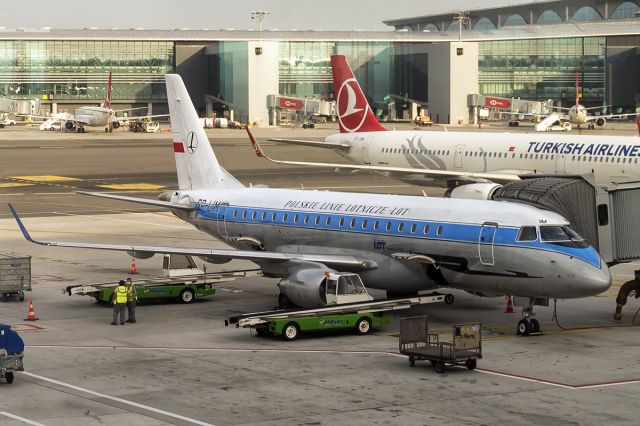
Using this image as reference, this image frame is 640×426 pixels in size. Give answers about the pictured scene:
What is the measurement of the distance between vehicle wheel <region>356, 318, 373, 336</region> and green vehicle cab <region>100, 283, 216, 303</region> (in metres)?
9.58

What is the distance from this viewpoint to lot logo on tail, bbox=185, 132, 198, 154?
1997 inches

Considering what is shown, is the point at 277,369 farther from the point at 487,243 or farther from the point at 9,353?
the point at 487,243

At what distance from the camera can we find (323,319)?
37.0 m

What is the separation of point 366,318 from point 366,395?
28.5 ft

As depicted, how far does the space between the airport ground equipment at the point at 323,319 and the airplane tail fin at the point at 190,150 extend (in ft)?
44.1

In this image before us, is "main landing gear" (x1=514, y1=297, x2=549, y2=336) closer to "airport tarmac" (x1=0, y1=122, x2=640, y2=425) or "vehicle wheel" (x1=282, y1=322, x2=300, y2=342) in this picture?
"airport tarmac" (x1=0, y1=122, x2=640, y2=425)

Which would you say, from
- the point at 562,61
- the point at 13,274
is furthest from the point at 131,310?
the point at 562,61

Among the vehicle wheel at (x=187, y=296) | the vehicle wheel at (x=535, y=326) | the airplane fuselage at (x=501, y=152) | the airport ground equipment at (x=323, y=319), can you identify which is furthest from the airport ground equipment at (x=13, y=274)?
the airplane fuselage at (x=501, y=152)

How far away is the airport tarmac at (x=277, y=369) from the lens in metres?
27.4

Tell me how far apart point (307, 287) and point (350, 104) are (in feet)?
144

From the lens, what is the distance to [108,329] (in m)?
38.8

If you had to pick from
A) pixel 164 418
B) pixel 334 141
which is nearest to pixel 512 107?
pixel 334 141

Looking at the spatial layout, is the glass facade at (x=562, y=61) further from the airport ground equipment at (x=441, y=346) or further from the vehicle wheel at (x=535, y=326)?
the airport ground equipment at (x=441, y=346)

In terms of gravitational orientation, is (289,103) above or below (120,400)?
above
